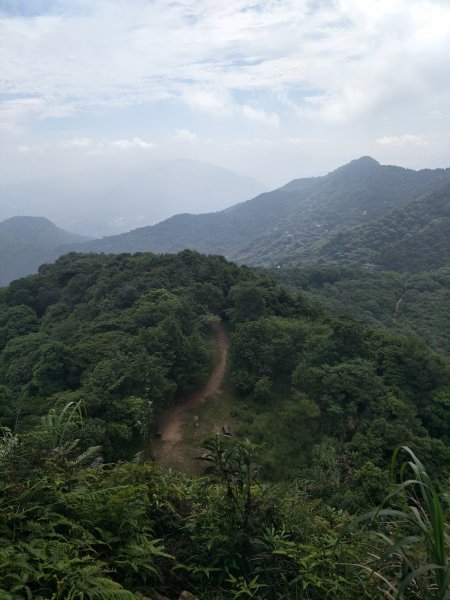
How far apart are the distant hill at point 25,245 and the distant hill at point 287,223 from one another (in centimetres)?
1451

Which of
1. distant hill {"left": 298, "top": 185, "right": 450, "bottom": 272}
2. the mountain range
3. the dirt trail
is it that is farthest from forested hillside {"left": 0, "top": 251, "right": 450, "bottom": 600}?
the mountain range

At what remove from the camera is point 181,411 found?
59.8 feet

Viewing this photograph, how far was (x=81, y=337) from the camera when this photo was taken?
22.5 metres

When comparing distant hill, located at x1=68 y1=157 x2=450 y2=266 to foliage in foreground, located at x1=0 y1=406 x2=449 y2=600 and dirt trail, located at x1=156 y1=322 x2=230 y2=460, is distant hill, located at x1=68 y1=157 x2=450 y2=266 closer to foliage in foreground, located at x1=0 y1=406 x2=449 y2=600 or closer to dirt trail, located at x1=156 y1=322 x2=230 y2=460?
dirt trail, located at x1=156 y1=322 x2=230 y2=460

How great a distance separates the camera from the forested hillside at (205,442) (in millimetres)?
3225

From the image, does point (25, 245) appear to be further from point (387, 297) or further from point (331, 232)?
point (387, 297)

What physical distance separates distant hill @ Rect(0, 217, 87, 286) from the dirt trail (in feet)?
378

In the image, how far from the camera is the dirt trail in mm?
15899

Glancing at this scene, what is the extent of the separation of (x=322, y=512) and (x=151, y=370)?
12139mm

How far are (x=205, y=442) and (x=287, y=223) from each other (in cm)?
17063

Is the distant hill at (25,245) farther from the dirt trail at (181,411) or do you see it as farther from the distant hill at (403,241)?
the dirt trail at (181,411)

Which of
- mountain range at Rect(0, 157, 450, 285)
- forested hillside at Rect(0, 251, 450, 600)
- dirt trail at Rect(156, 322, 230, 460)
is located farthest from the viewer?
mountain range at Rect(0, 157, 450, 285)

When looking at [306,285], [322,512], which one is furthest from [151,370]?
[306,285]

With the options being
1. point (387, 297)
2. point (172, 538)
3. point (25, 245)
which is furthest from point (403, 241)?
point (25, 245)
